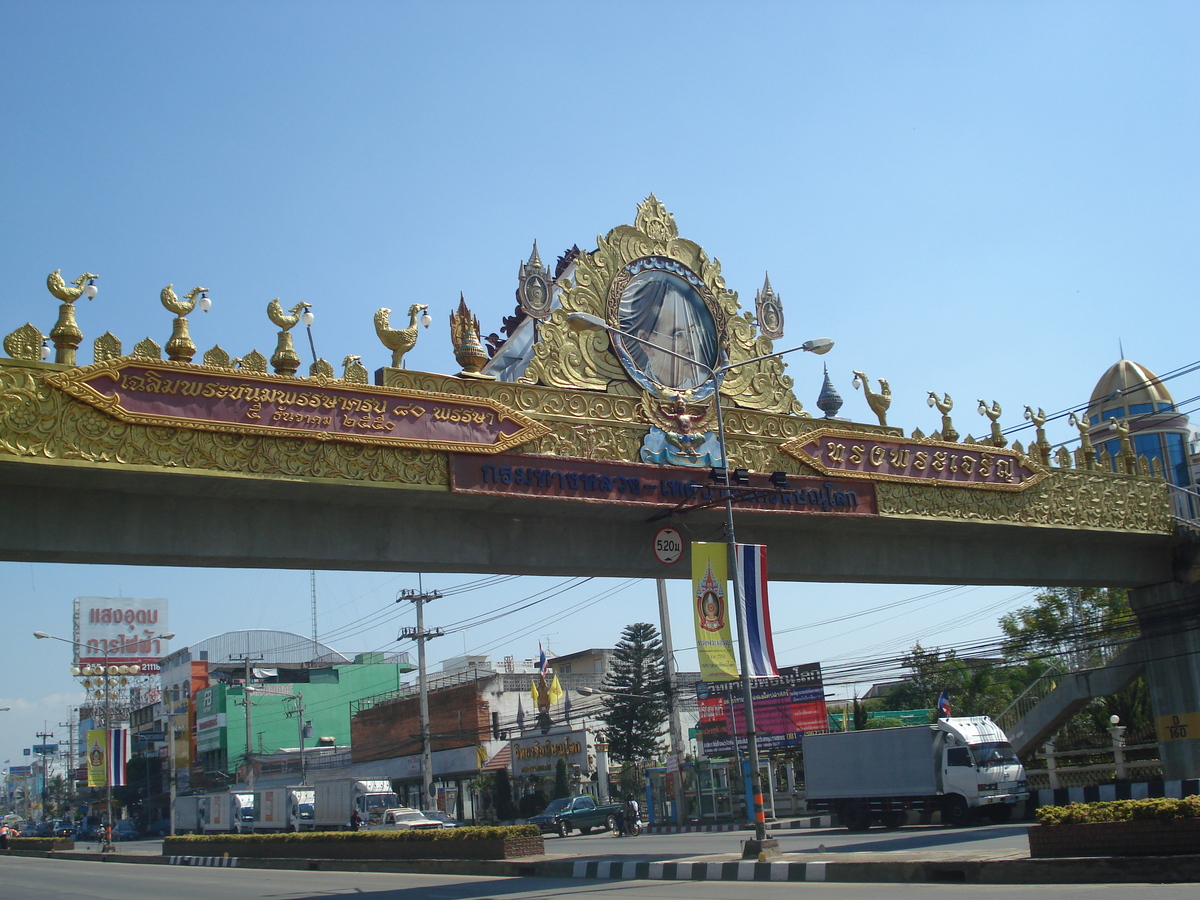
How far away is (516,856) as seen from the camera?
784 inches

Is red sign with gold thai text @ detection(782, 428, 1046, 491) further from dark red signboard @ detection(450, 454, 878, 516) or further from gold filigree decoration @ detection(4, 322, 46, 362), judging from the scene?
gold filigree decoration @ detection(4, 322, 46, 362)

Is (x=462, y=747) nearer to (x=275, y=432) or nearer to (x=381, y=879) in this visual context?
(x=381, y=879)

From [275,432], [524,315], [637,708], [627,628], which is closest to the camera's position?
[275,432]

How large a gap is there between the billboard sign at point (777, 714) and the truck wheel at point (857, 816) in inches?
423

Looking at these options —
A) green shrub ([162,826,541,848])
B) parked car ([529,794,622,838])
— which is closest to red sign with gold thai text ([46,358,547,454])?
green shrub ([162,826,541,848])

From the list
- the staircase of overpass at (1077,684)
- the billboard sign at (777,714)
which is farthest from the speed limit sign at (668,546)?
the billboard sign at (777,714)

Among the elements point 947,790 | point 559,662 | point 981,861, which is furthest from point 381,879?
point 559,662

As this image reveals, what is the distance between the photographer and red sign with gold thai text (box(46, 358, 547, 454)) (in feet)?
44.1

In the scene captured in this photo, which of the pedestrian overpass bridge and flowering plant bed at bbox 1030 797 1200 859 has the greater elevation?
the pedestrian overpass bridge

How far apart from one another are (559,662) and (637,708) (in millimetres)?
20425

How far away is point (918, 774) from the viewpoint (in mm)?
26297

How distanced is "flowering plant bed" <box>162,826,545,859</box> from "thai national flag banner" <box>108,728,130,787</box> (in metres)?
5.63

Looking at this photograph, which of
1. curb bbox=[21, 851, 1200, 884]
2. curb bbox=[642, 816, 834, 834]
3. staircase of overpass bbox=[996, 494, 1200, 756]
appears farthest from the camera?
curb bbox=[642, 816, 834, 834]

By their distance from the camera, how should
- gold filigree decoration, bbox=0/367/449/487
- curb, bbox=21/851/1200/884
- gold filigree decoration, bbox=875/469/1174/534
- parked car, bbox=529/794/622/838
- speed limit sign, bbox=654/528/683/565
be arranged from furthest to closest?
parked car, bbox=529/794/622/838 → gold filigree decoration, bbox=875/469/1174/534 → speed limit sign, bbox=654/528/683/565 → gold filigree decoration, bbox=0/367/449/487 → curb, bbox=21/851/1200/884
